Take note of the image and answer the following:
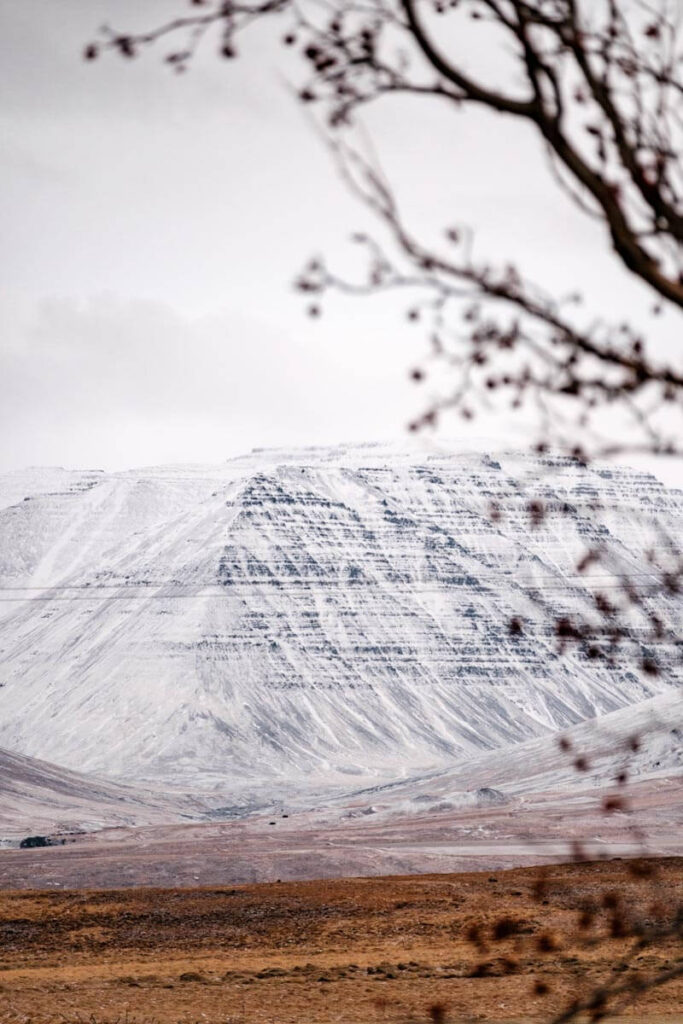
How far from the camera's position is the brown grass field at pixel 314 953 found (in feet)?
70.0

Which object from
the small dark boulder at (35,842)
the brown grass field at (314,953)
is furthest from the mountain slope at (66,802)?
the brown grass field at (314,953)

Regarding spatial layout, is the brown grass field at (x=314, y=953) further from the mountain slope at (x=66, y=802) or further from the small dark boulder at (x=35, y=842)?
the mountain slope at (x=66, y=802)

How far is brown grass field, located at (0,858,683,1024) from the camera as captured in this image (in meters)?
21.3

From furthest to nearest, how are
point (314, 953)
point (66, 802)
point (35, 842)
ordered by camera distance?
point (66, 802) → point (35, 842) → point (314, 953)

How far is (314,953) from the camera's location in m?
27.2

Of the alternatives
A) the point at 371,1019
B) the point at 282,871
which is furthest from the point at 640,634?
the point at 282,871

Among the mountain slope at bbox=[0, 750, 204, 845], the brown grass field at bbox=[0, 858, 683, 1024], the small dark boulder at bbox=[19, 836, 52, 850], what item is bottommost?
the mountain slope at bbox=[0, 750, 204, 845]

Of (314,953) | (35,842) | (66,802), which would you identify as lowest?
(66,802)

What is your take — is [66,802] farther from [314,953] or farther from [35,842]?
[314,953]

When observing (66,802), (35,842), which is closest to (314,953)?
(35,842)

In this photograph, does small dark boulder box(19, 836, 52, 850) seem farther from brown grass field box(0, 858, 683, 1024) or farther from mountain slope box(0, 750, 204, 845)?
brown grass field box(0, 858, 683, 1024)

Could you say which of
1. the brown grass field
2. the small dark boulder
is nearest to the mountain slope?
the small dark boulder

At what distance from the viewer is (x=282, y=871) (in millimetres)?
94312

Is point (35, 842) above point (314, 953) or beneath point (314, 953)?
beneath
